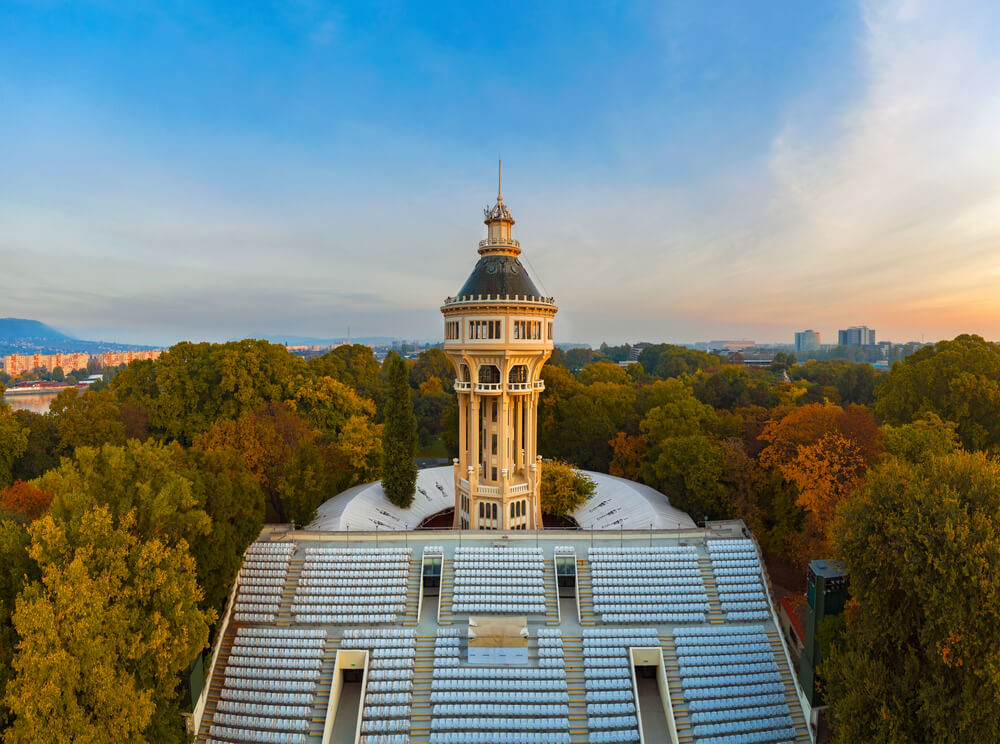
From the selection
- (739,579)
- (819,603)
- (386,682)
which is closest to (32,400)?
(386,682)

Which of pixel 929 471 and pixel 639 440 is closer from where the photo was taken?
pixel 929 471

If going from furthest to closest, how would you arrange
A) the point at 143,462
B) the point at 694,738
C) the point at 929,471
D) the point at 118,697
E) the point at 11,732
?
the point at 143,462 → the point at 694,738 → the point at 929,471 → the point at 118,697 → the point at 11,732

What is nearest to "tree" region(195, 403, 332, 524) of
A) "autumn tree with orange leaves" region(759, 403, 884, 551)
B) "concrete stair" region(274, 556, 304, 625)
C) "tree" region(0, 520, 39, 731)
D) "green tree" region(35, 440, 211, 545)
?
"concrete stair" region(274, 556, 304, 625)

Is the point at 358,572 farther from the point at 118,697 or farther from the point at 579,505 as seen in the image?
the point at 579,505

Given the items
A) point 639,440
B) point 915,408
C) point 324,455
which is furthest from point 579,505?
point 915,408

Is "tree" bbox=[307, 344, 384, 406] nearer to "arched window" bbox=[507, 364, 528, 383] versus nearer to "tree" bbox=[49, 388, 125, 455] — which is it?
"tree" bbox=[49, 388, 125, 455]

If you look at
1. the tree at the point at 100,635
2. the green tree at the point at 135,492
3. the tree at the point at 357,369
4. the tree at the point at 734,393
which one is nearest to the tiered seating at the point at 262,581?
the green tree at the point at 135,492

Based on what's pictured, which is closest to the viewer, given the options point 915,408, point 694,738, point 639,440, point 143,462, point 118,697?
point 118,697

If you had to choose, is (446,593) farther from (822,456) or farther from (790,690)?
(822,456)
